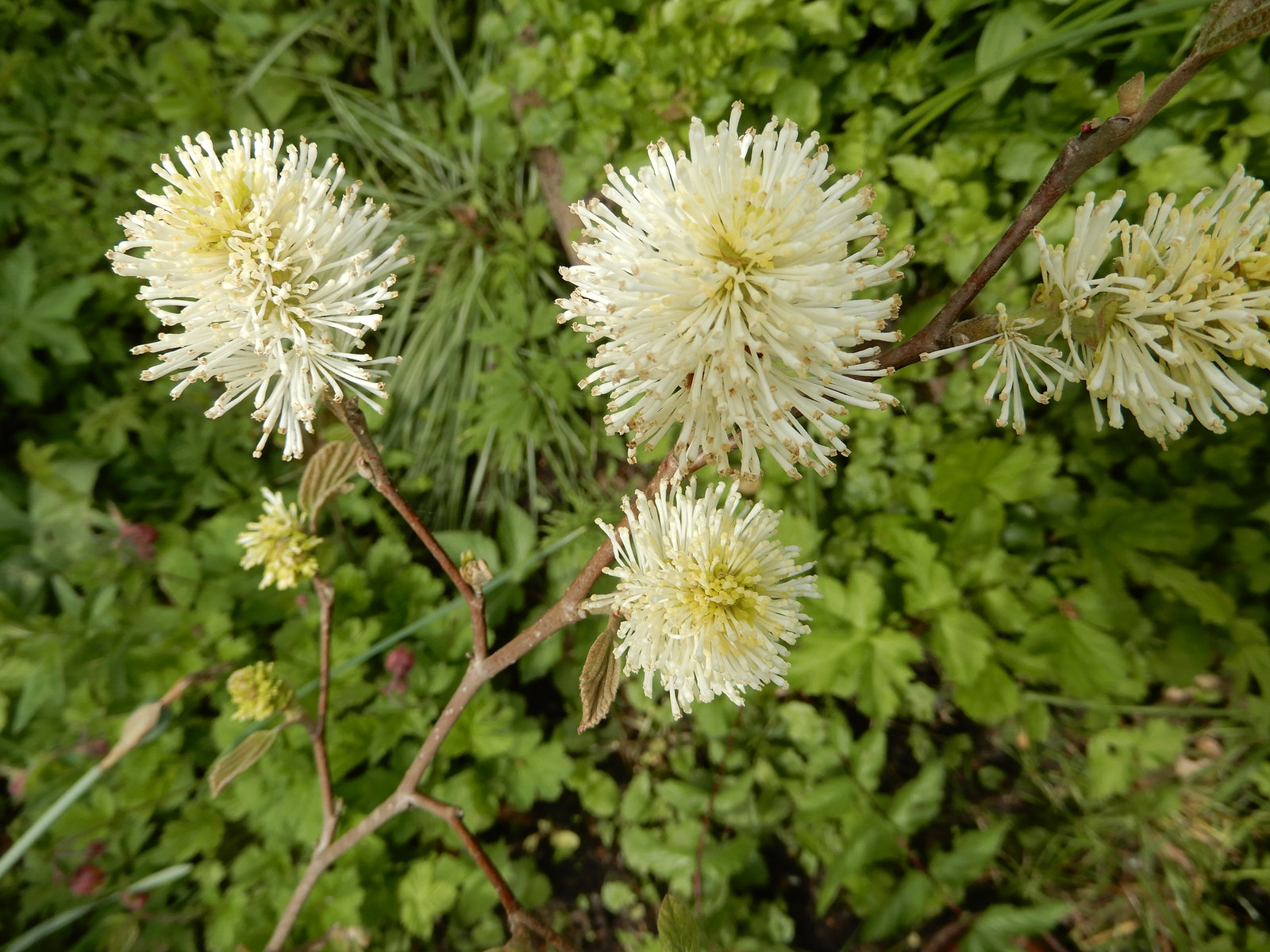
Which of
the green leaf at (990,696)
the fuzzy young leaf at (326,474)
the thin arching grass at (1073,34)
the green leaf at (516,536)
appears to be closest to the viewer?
the fuzzy young leaf at (326,474)

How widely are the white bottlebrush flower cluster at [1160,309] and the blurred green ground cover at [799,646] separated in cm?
78

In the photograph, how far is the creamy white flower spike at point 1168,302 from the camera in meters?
0.53

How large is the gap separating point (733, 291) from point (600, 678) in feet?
1.43

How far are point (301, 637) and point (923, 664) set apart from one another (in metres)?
1.64

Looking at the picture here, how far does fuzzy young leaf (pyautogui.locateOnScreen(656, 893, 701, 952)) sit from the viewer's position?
0.63 m

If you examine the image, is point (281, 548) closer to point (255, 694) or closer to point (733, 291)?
point (255, 694)

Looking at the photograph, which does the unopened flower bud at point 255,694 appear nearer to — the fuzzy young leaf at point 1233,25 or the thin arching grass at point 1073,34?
the fuzzy young leaf at point 1233,25

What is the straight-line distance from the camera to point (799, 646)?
1411 millimetres

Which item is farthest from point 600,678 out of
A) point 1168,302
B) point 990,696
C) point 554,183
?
point 554,183

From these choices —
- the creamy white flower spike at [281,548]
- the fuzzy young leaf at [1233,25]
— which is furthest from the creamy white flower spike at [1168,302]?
the creamy white flower spike at [281,548]

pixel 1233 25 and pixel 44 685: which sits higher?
pixel 1233 25

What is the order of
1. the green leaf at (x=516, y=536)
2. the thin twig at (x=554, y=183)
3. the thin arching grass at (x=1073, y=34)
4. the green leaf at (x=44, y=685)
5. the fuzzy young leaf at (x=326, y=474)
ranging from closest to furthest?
the fuzzy young leaf at (x=326, y=474), the thin arching grass at (x=1073, y=34), the green leaf at (x=44, y=685), the green leaf at (x=516, y=536), the thin twig at (x=554, y=183)

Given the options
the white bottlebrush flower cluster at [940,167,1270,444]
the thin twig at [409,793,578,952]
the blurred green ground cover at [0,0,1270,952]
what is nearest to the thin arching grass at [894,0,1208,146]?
the blurred green ground cover at [0,0,1270,952]

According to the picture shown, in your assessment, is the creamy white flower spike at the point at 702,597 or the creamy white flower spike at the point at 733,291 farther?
the creamy white flower spike at the point at 702,597
